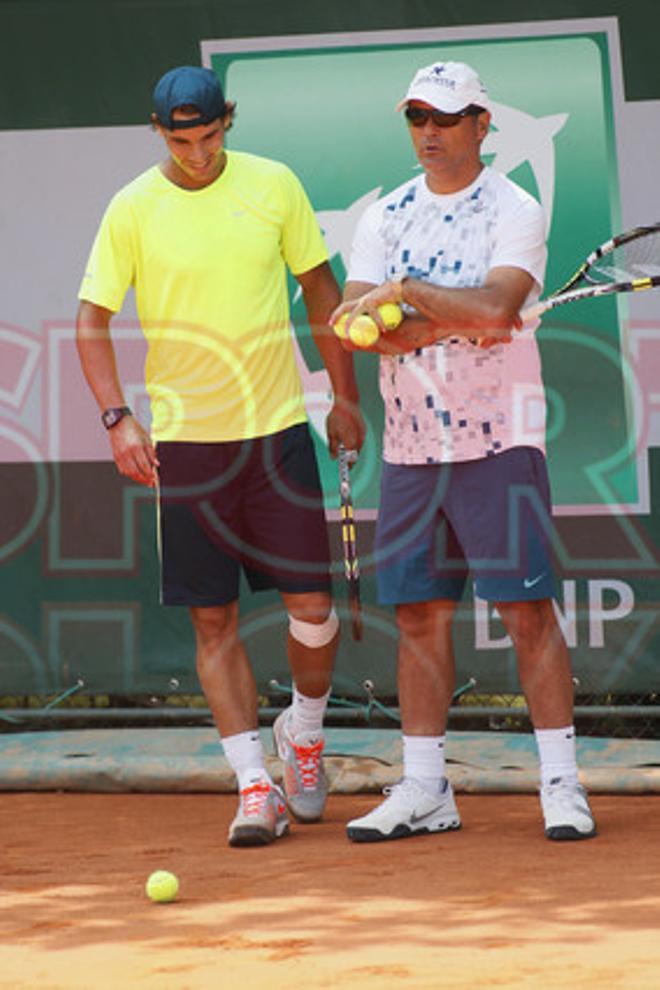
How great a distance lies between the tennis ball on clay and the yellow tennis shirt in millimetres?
1327

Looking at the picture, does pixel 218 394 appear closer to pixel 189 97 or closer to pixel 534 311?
pixel 189 97

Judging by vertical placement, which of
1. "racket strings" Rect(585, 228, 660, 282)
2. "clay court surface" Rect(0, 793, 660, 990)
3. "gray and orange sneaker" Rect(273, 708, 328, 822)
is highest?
"racket strings" Rect(585, 228, 660, 282)

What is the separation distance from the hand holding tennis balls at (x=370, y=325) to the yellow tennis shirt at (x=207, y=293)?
42 centimetres

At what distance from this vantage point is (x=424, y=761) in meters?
5.62

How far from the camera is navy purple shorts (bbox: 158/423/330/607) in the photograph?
5656 millimetres

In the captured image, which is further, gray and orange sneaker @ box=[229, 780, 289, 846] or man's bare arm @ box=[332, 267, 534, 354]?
gray and orange sneaker @ box=[229, 780, 289, 846]

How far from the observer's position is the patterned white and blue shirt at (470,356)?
5.38 m

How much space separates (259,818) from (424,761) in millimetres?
456

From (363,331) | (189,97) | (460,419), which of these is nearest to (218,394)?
(363,331)

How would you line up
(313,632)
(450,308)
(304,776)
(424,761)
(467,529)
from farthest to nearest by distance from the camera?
1. (304,776)
2. (313,632)
3. (424,761)
4. (467,529)
5. (450,308)

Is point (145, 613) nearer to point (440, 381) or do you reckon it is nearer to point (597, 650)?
point (597, 650)

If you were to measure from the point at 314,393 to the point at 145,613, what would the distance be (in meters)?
0.91

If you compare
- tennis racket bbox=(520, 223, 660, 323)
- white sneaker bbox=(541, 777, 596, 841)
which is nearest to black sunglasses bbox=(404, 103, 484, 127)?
tennis racket bbox=(520, 223, 660, 323)

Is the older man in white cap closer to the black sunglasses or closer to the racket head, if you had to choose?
the black sunglasses
